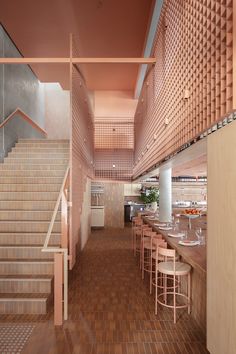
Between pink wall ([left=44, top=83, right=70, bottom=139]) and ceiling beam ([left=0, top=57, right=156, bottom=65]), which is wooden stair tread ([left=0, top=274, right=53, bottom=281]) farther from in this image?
pink wall ([left=44, top=83, right=70, bottom=139])

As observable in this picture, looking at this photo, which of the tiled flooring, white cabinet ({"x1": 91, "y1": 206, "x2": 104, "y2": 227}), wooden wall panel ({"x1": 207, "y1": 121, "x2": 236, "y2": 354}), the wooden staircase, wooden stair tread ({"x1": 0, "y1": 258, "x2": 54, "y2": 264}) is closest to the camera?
wooden wall panel ({"x1": 207, "y1": 121, "x2": 236, "y2": 354})

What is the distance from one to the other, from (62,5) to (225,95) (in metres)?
5.11

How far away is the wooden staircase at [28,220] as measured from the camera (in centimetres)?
378

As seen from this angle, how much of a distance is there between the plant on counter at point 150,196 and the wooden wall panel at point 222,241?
31.6 ft

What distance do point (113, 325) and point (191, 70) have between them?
9.66 feet

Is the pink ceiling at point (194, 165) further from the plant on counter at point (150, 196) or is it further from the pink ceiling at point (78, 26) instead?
the pink ceiling at point (78, 26)

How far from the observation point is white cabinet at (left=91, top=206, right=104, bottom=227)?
11.1 meters

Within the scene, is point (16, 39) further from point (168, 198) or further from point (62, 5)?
point (168, 198)

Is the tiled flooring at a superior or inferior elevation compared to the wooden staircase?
inferior

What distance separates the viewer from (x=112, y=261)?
6.23m

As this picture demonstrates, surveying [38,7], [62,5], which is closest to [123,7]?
[62,5]

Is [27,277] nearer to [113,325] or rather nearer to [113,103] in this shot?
[113,325]

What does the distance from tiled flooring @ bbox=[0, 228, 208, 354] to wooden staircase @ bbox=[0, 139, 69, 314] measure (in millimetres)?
354

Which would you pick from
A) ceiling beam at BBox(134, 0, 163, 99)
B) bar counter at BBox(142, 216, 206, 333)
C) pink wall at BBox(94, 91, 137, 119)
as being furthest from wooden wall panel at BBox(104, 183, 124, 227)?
bar counter at BBox(142, 216, 206, 333)
